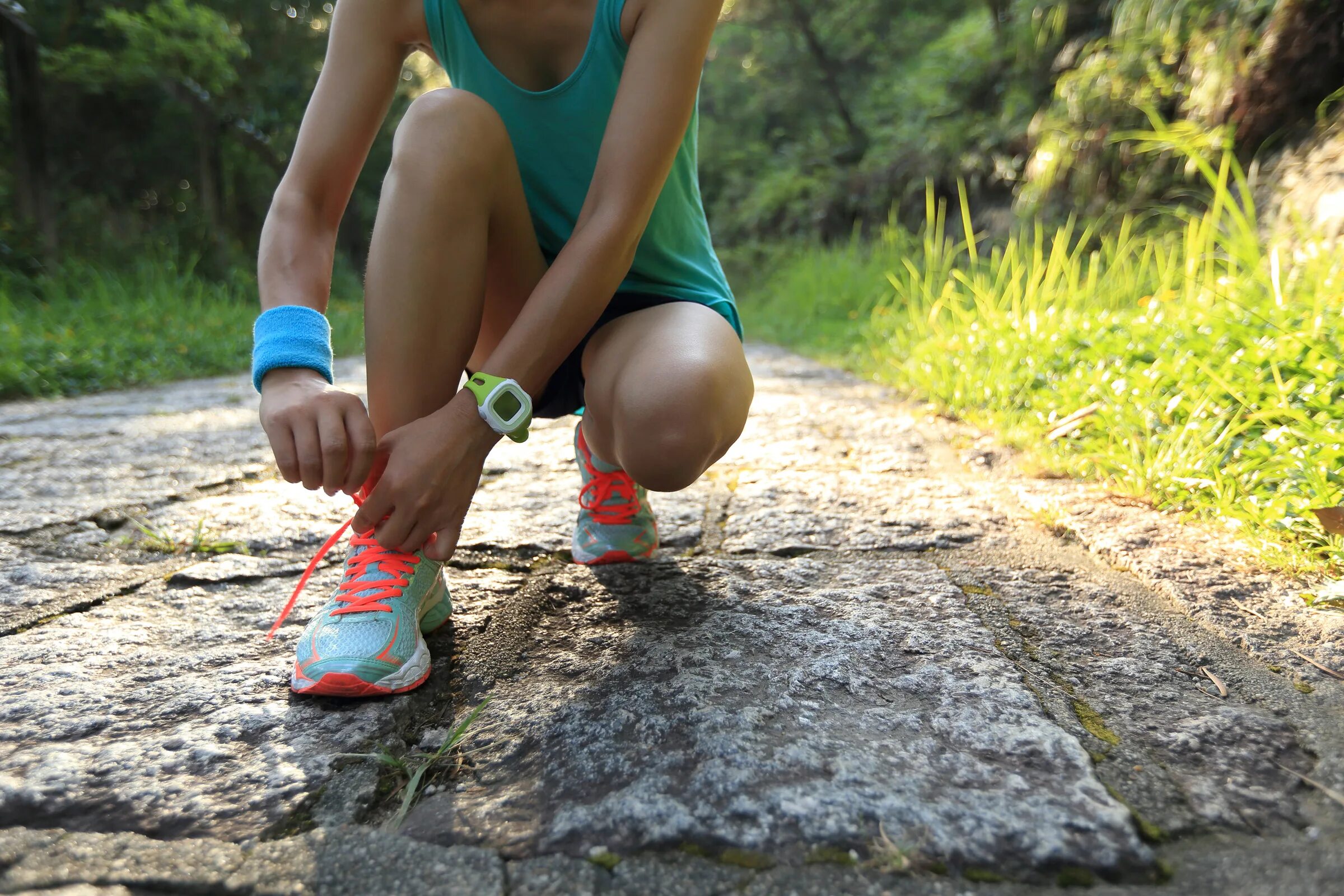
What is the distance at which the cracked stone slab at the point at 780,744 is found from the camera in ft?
2.48

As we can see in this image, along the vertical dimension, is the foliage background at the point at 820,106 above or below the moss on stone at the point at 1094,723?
above

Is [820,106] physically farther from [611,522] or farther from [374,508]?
[374,508]

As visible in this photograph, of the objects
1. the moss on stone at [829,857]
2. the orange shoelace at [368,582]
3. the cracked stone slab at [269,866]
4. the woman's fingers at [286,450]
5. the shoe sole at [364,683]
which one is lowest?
the shoe sole at [364,683]

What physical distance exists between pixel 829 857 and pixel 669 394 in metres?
0.64

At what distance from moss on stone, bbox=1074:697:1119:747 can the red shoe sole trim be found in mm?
819

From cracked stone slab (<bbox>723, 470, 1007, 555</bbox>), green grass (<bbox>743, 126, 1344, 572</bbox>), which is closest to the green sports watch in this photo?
cracked stone slab (<bbox>723, 470, 1007, 555</bbox>)

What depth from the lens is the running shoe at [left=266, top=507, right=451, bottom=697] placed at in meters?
1.03

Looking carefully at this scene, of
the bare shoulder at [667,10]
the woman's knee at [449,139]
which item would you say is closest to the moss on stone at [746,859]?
the woman's knee at [449,139]

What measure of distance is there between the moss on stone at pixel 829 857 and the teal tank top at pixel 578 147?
995 mm

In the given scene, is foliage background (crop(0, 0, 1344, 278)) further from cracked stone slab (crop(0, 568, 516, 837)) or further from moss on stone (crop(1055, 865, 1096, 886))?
cracked stone slab (crop(0, 568, 516, 837))

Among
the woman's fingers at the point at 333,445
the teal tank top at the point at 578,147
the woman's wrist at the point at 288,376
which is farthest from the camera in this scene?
the teal tank top at the point at 578,147

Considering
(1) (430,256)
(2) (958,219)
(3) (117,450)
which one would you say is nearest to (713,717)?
(1) (430,256)

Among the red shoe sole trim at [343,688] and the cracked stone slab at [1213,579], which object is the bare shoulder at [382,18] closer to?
the red shoe sole trim at [343,688]

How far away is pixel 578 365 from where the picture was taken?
152 centimetres
